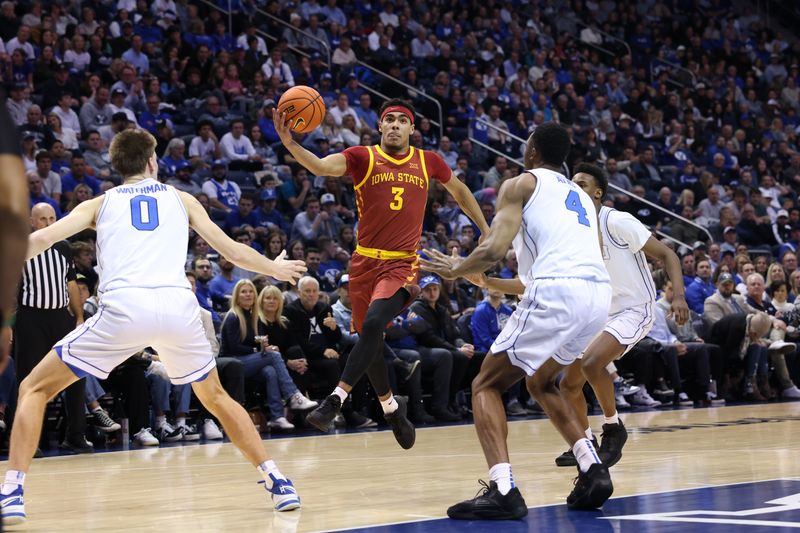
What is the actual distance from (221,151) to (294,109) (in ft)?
25.0

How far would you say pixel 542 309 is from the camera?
17.3 ft

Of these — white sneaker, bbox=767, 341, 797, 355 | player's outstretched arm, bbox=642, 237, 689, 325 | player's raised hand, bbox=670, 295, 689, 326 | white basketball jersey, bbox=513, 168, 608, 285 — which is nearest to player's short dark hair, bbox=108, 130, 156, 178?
white basketball jersey, bbox=513, 168, 608, 285

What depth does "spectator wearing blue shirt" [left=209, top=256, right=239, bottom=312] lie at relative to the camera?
1154 centimetres

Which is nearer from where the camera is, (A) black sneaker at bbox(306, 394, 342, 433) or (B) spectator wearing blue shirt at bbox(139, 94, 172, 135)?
(A) black sneaker at bbox(306, 394, 342, 433)

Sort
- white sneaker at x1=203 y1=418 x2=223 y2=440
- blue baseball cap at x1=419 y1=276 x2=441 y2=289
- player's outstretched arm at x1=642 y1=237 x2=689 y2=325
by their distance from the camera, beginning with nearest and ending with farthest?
1. player's outstretched arm at x1=642 y1=237 x2=689 y2=325
2. white sneaker at x1=203 y1=418 x2=223 y2=440
3. blue baseball cap at x1=419 y1=276 x2=441 y2=289

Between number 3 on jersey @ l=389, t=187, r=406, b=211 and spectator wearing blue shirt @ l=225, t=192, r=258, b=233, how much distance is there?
6.25 metres

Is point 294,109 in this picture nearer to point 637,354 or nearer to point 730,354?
point 637,354

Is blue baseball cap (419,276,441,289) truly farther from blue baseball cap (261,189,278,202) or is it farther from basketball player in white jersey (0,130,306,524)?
basketball player in white jersey (0,130,306,524)

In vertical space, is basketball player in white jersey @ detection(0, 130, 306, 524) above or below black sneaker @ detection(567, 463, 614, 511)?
above

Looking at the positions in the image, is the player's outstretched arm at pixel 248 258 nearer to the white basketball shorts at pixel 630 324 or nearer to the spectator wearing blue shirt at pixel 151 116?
the white basketball shorts at pixel 630 324

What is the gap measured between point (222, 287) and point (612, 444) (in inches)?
231

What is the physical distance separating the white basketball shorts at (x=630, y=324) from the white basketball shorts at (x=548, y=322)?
157cm

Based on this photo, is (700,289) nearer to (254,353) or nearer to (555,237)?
(254,353)

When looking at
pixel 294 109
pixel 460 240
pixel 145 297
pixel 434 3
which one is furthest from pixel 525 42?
pixel 145 297
